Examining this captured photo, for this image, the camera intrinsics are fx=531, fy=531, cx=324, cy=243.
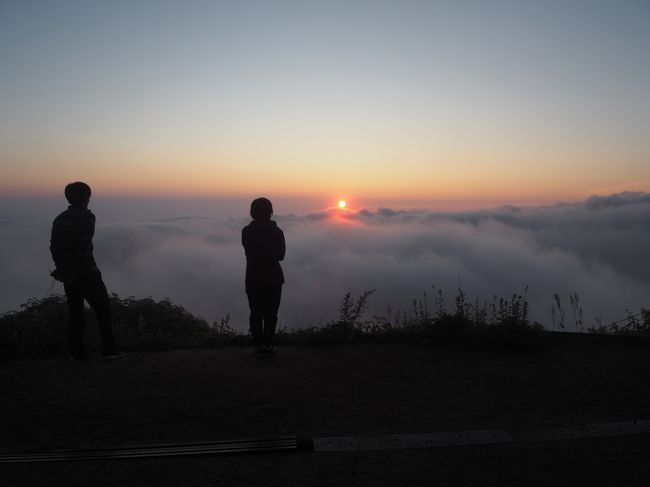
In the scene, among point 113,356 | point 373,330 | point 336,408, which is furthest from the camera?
point 373,330

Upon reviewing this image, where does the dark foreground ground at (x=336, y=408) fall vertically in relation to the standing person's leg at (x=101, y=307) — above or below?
below

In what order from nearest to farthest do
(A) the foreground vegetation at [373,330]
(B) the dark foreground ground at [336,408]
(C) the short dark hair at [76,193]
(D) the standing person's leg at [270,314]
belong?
(B) the dark foreground ground at [336,408]
(C) the short dark hair at [76,193]
(D) the standing person's leg at [270,314]
(A) the foreground vegetation at [373,330]

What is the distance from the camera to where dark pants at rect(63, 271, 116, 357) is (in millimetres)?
6531

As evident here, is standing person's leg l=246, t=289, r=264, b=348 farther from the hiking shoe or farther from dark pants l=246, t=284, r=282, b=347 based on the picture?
the hiking shoe

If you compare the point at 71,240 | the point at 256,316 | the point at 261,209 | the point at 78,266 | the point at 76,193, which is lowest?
the point at 256,316

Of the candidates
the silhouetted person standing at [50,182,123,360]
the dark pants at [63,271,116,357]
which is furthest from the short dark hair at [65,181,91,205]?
the dark pants at [63,271,116,357]

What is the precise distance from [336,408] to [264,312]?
7.13ft

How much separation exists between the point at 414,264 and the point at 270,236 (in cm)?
10628

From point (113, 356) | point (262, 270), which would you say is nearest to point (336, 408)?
point (262, 270)

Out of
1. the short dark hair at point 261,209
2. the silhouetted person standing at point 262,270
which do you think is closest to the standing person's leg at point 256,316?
the silhouetted person standing at point 262,270

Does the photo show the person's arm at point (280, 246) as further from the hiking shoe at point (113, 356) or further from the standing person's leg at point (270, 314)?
the hiking shoe at point (113, 356)

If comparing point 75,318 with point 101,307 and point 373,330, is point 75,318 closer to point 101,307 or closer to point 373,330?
point 101,307

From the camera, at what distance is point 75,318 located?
658 cm

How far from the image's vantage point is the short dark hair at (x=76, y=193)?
6406 millimetres
